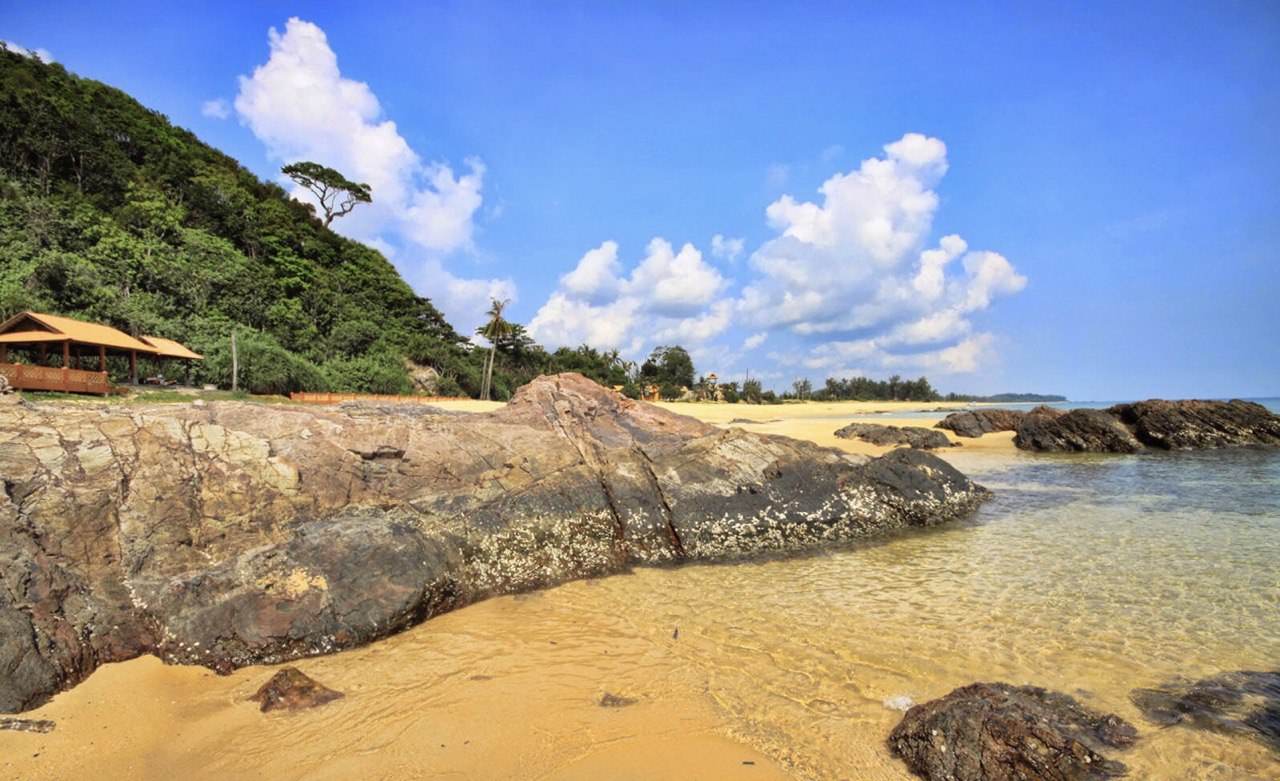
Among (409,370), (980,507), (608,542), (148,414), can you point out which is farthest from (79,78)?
(980,507)

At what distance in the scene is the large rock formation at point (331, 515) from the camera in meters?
5.22

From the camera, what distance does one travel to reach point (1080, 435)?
81.2 ft

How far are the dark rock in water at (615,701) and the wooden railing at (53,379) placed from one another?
27.4m

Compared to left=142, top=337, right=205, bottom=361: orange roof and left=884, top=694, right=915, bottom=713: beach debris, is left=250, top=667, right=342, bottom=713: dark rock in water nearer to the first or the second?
left=884, top=694, right=915, bottom=713: beach debris

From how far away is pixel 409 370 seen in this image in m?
55.0

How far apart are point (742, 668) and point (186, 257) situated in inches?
2296

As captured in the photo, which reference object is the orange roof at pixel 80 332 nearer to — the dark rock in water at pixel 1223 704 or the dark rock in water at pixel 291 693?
the dark rock in water at pixel 291 693

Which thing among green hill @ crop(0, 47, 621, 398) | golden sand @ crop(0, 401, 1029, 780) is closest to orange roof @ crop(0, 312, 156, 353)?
green hill @ crop(0, 47, 621, 398)

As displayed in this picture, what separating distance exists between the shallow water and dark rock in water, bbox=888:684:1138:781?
8.1 inches

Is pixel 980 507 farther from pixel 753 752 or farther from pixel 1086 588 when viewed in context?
pixel 753 752

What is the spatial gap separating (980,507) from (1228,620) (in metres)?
6.21

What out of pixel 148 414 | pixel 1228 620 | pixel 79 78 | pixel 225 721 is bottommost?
pixel 225 721

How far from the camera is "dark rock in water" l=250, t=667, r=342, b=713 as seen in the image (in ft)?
14.9

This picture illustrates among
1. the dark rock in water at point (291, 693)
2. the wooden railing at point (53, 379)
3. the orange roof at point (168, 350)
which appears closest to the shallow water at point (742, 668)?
the dark rock in water at point (291, 693)
